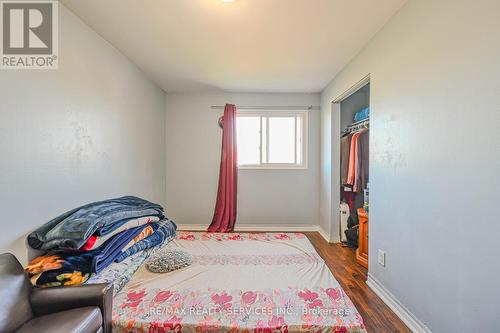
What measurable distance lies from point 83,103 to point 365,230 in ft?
10.9

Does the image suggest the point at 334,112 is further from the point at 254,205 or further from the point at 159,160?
the point at 159,160

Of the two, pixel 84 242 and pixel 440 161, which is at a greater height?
pixel 440 161

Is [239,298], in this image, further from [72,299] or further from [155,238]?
[155,238]

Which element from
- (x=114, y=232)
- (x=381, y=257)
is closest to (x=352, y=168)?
(x=381, y=257)

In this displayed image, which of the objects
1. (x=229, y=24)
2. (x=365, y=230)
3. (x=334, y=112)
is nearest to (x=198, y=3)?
(x=229, y=24)

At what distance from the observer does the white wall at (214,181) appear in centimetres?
403

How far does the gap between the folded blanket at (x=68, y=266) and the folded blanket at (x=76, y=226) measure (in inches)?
2.9

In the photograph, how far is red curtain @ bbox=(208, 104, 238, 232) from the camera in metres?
3.90

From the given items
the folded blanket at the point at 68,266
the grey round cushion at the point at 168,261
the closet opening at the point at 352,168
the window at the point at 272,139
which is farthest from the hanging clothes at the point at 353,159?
the folded blanket at the point at 68,266

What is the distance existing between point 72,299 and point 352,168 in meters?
3.21

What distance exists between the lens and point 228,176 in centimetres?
392

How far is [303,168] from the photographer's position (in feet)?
13.3

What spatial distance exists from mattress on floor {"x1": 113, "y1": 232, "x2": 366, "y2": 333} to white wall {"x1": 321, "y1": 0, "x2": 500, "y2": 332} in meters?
→ 0.67

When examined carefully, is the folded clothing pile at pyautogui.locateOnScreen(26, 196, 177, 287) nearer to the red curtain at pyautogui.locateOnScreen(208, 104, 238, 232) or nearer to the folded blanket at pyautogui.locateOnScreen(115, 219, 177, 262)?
the folded blanket at pyautogui.locateOnScreen(115, 219, 177, 262)
